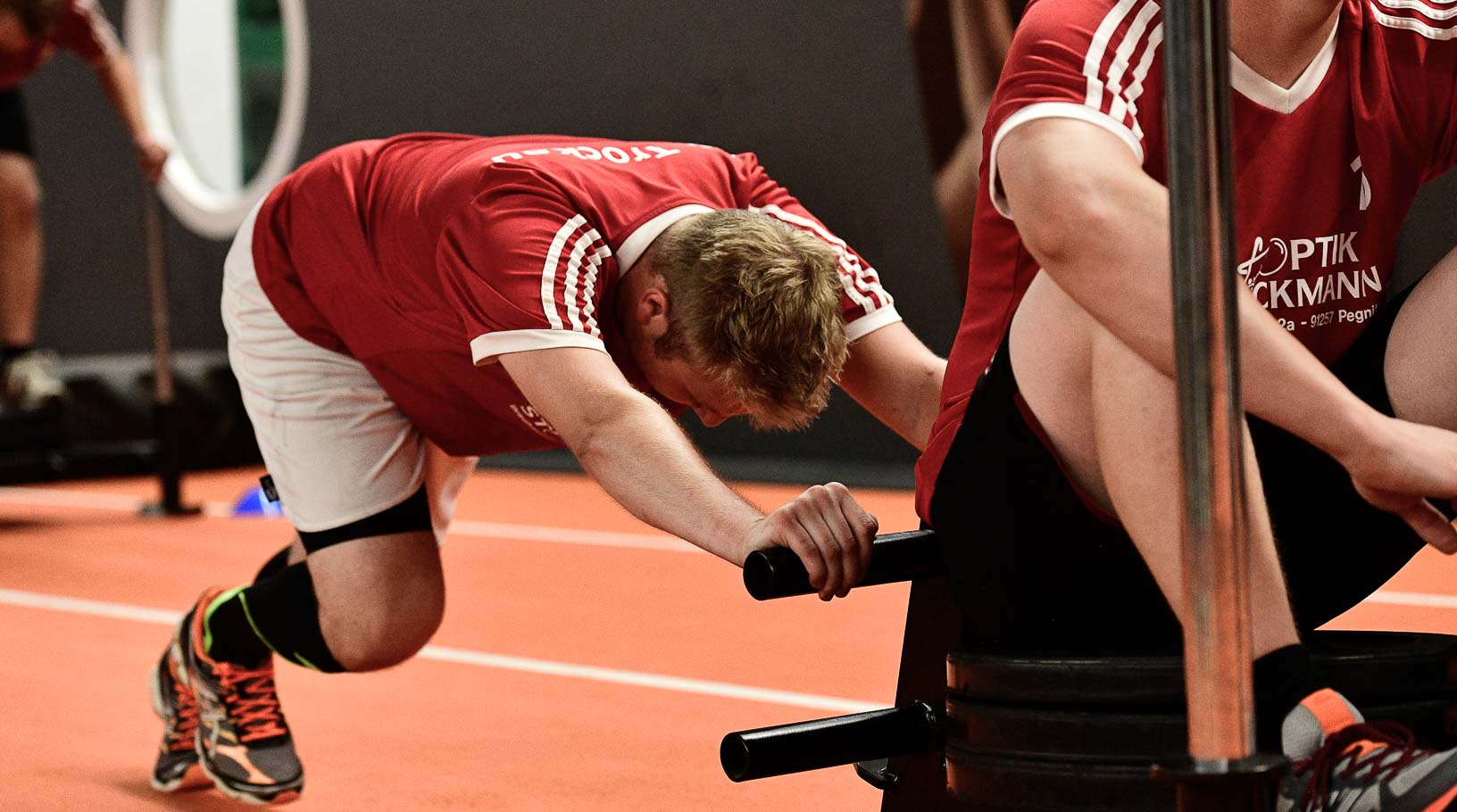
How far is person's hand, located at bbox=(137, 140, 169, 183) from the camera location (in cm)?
448

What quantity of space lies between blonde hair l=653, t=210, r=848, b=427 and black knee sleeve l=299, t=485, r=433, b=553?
1.93 ft

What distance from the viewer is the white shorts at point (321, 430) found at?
6.82 ft

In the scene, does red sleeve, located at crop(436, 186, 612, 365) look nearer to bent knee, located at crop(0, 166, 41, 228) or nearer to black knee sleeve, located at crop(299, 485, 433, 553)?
black knee sleeve, located at crop(299, 485, 433, 553)

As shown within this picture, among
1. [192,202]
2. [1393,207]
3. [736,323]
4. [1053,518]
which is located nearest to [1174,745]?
[1053,518]

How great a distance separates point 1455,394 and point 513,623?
2283mm

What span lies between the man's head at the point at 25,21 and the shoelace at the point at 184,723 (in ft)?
10.2

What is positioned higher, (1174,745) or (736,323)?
(736,323)

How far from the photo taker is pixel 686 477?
1.46 meters

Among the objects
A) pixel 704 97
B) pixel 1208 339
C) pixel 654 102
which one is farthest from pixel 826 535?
pixel 654 102

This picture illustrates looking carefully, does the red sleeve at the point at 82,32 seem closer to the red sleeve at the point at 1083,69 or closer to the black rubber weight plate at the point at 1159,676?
the red sleeve at the point at 1083,69

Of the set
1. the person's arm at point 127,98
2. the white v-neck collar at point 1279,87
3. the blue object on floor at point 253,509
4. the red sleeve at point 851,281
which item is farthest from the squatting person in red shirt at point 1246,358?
the blue object on floor at point 253,509

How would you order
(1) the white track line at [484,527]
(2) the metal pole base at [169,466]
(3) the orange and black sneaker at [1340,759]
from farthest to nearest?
(2) the metal pole base at [169,466] < (1) the white track line at [484,527] < (3) the orange and black sneaker at [1340,759]

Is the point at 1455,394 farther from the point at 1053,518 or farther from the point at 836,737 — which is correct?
the point at 836,737

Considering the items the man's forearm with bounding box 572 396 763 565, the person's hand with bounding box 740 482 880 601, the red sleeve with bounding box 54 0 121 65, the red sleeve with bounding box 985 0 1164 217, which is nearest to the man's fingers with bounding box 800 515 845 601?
the person's hand with bounding box 740 482 880 601
